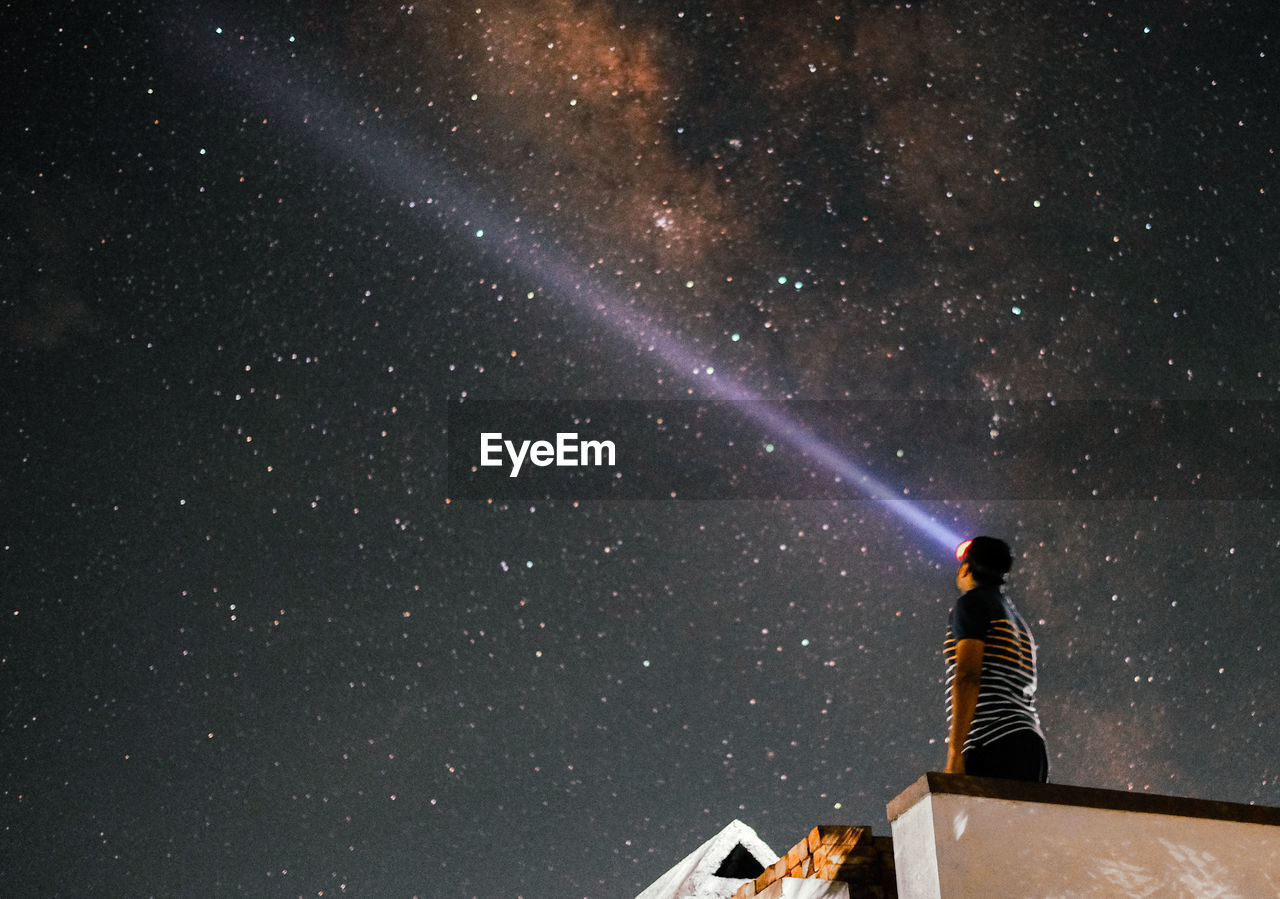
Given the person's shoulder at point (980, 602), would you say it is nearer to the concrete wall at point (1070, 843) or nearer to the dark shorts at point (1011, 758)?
the dark shorts at point (1011, 758)

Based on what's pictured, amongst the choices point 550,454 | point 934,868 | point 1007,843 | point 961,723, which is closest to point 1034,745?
point 961,723

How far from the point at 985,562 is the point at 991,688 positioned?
389mm

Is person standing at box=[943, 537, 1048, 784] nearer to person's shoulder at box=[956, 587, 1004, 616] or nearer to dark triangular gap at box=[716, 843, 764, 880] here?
person's shoulder at box=[956, 587, 1004, 616]

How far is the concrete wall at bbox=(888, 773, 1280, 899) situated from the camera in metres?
2.68

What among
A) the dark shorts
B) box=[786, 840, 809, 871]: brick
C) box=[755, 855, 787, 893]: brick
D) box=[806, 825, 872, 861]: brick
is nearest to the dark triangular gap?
box=[755, 855, 787, 893]: brick

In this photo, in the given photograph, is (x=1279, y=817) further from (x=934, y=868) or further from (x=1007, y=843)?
(x=934, y=868)

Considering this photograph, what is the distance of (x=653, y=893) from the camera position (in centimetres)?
862

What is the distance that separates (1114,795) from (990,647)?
50cm

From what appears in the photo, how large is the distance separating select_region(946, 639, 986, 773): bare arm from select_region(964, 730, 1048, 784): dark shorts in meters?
0.05

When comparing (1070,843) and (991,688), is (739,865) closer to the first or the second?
(991,688)

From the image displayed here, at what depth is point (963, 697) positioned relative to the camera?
3.04 meters

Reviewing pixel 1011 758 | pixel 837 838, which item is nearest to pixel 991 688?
pixel 1011 758

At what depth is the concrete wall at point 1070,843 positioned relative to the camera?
268 centimetres

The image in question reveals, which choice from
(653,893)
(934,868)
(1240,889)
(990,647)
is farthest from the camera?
(653,893)
